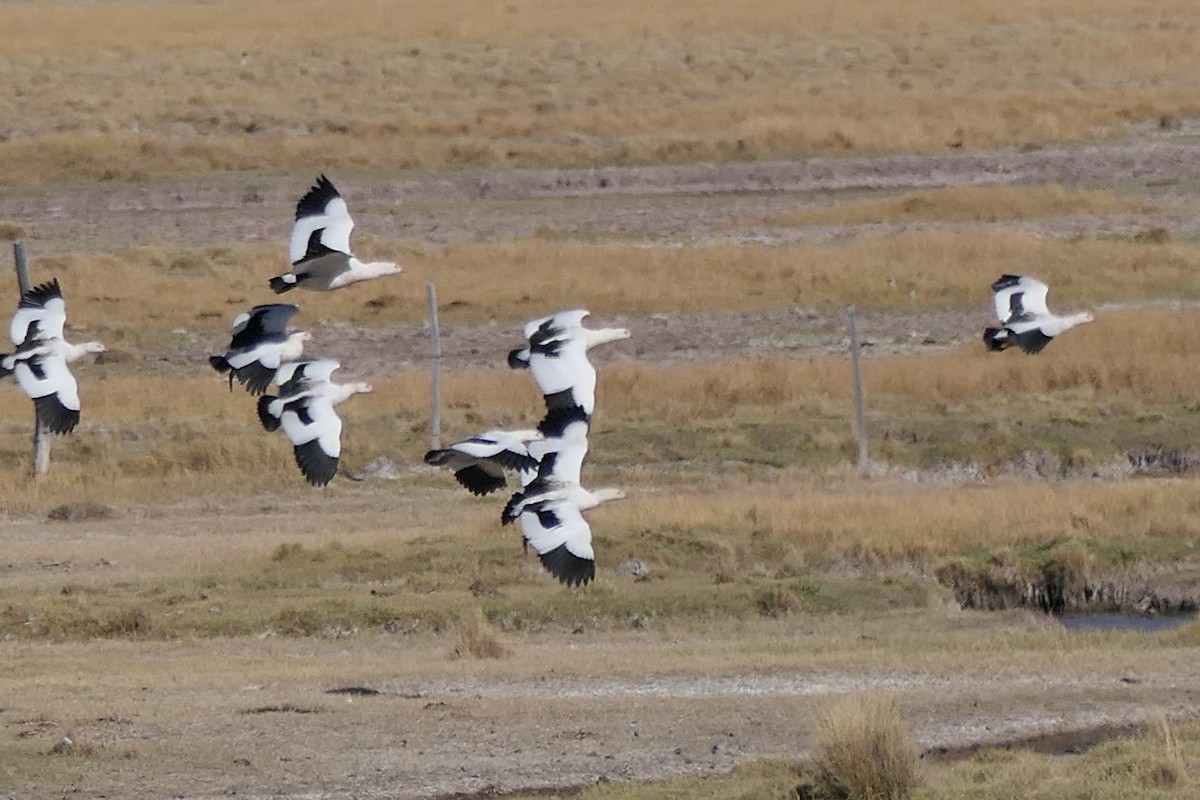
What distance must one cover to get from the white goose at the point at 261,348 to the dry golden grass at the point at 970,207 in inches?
953

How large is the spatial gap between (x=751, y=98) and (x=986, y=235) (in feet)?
69.6

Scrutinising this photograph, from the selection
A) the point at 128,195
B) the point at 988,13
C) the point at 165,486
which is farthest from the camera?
the point at 988,13

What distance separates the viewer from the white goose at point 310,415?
15758mm

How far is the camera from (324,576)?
19516 millimetres

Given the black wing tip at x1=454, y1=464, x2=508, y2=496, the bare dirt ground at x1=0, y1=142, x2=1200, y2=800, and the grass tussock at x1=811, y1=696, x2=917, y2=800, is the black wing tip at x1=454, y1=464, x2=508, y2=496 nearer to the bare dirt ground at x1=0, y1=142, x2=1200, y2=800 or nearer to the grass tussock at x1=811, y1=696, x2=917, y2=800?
the bare dirt ground at x1=0, y1=142, x2=1200, y2=800

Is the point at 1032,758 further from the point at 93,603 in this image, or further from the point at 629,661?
the point at 93,603

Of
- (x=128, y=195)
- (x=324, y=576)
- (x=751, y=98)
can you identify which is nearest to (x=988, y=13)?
(x=751, y=98)

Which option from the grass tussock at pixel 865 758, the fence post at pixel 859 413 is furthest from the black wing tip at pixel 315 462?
the fence post at pixel 859 413

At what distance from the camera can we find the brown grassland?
46.3ft

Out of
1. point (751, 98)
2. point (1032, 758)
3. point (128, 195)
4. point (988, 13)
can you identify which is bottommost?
point (1032, 758)

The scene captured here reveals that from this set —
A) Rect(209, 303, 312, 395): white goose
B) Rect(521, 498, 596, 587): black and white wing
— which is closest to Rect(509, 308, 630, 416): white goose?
Rect(521, 498, 596, 587): black and white wing

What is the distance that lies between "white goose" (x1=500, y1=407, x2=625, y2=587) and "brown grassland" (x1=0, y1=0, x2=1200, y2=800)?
858 millimetres

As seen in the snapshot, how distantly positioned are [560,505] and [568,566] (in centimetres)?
57

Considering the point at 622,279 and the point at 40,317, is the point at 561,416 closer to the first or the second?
the point at 40,317
